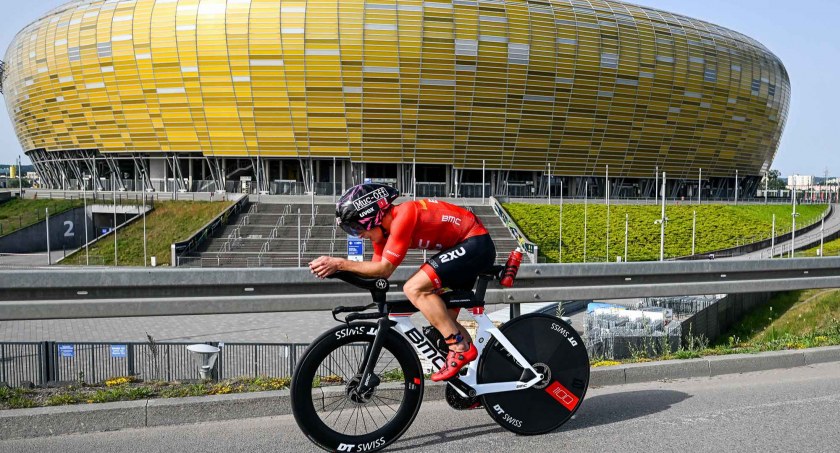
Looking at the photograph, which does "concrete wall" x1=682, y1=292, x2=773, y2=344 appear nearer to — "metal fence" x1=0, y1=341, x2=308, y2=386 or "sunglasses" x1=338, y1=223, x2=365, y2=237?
"metal fence" x1=0, y1=341, x2=308, y2=386

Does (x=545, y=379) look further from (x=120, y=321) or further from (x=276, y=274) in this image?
(x=120, y=321)

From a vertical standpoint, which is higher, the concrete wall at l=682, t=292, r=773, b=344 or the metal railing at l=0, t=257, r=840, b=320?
the metal railing at l=0, t=257, r=840, b=320

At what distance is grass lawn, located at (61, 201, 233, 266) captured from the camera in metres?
42.2

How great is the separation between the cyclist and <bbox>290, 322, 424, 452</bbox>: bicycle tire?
224 mm

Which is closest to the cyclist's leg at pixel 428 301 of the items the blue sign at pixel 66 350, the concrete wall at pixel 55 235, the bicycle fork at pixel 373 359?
the bicycle fork at pixel 373 359

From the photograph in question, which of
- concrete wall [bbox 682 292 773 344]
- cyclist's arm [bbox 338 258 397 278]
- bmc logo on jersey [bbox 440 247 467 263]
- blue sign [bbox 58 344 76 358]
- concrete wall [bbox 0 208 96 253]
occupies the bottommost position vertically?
concrete wall [bbox 0 208 96 253]

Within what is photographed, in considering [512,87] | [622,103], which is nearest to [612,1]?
[622,103]

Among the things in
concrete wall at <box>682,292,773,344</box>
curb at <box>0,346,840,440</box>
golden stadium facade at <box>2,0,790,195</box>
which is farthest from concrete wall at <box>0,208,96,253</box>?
curb at <box>0,346,840,440</box>

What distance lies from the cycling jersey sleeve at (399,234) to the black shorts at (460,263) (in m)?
0.25

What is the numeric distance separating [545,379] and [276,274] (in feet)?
7.09

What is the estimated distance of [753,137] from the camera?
76.4 metres

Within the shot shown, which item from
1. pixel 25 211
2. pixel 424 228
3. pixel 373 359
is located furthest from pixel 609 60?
pixel 373 359

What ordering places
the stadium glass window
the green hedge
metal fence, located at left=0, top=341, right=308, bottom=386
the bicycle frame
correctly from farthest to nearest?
1. the stadium glass window
2. the green hedge
3. metal fence, located at left=0, top=341, right=308, bottom=386
4. the bicycle frame

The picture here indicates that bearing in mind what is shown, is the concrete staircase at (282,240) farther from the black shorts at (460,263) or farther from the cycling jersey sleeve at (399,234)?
the cycling jersey sleeve at (399,234)
